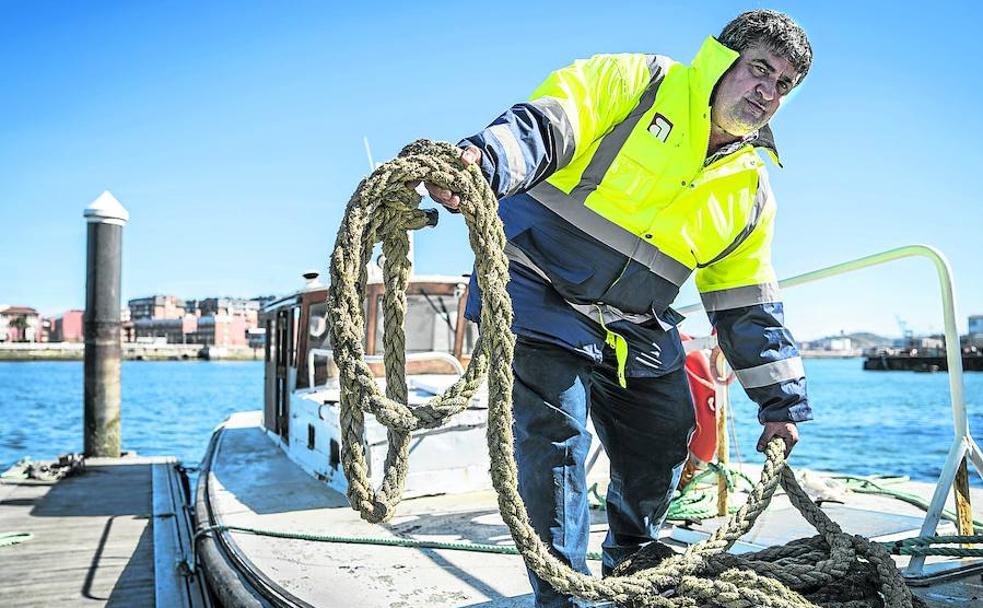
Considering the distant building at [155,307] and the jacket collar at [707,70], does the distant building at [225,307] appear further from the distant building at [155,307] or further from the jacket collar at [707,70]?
the jacket collar at [707,70]

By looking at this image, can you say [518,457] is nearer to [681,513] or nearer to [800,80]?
[800,80]

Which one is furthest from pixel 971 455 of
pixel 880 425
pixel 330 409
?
pixel 880 425

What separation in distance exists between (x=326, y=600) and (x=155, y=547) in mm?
2792

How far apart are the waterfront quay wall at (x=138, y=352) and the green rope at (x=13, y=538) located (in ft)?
312

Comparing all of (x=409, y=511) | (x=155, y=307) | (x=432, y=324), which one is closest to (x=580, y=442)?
(x=409, y=511)

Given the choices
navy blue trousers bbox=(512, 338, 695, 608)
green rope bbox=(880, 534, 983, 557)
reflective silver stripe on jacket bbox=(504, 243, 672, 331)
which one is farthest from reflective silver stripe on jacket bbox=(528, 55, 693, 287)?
green rope bbox=(880, 534, 983, 557)

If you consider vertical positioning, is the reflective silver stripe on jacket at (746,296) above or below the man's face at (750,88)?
below

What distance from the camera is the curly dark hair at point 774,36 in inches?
86.4

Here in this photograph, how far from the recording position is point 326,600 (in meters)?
3.10

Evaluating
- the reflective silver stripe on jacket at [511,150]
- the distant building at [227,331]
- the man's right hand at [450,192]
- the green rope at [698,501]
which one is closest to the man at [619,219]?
the reflective silver stripe on jacket at [511,150]

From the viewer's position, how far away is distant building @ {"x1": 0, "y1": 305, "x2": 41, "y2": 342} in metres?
95.7

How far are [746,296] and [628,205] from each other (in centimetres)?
67

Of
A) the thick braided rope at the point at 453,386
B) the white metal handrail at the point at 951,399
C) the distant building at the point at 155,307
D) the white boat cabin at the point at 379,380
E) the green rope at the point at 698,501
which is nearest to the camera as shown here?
the thick braided rope at the point at 453,386

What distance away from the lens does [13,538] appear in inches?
213
